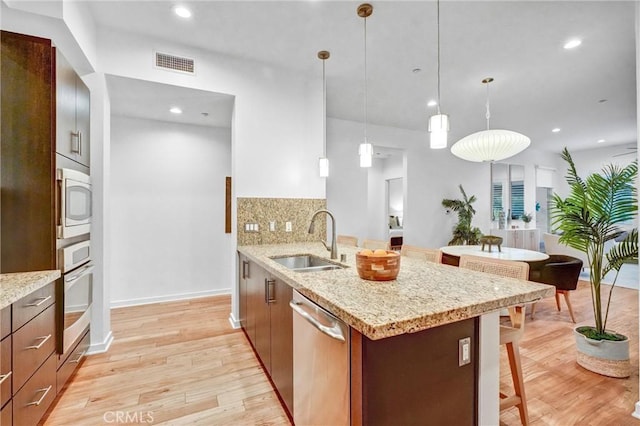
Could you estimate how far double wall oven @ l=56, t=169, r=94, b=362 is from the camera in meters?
1.84

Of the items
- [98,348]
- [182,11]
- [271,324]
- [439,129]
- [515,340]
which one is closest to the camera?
[515,340]

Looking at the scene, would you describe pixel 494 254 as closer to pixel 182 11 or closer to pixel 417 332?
pixel 417 332

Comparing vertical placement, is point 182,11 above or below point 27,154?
above

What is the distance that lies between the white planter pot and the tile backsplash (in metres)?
2.64

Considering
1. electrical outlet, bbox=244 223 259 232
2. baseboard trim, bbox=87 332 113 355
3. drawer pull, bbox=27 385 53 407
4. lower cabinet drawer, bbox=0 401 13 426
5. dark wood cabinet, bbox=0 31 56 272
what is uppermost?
dark wood cabinet, bbox=0 31 56 272

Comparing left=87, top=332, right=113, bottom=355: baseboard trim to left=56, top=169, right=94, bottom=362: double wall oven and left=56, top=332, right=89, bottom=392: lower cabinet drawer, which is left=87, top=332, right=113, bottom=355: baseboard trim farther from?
left=56, top=169, right=94, bottom=362: double wall oven

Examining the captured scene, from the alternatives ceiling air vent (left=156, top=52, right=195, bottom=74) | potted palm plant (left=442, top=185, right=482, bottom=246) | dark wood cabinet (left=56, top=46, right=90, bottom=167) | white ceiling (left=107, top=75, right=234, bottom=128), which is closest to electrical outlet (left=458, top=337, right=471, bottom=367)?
dark wood cabinet (left=56, top=46, right=90, bottom=167)

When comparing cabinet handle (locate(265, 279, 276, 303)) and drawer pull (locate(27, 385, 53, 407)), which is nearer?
drawer pull (locate(27, 385, 53, 407))

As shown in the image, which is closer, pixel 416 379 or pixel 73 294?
pixel 416 379

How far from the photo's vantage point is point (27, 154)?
5.64 ft

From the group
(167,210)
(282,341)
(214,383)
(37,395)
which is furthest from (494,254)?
(167,210)

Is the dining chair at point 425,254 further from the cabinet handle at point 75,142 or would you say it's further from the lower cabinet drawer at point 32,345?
the cabinet handle at point 75,142

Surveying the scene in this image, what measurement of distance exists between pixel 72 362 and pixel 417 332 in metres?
2.54

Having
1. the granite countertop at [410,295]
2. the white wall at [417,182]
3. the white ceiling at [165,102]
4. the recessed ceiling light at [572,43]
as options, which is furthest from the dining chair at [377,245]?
the recessed ceiling light at [572,43]
